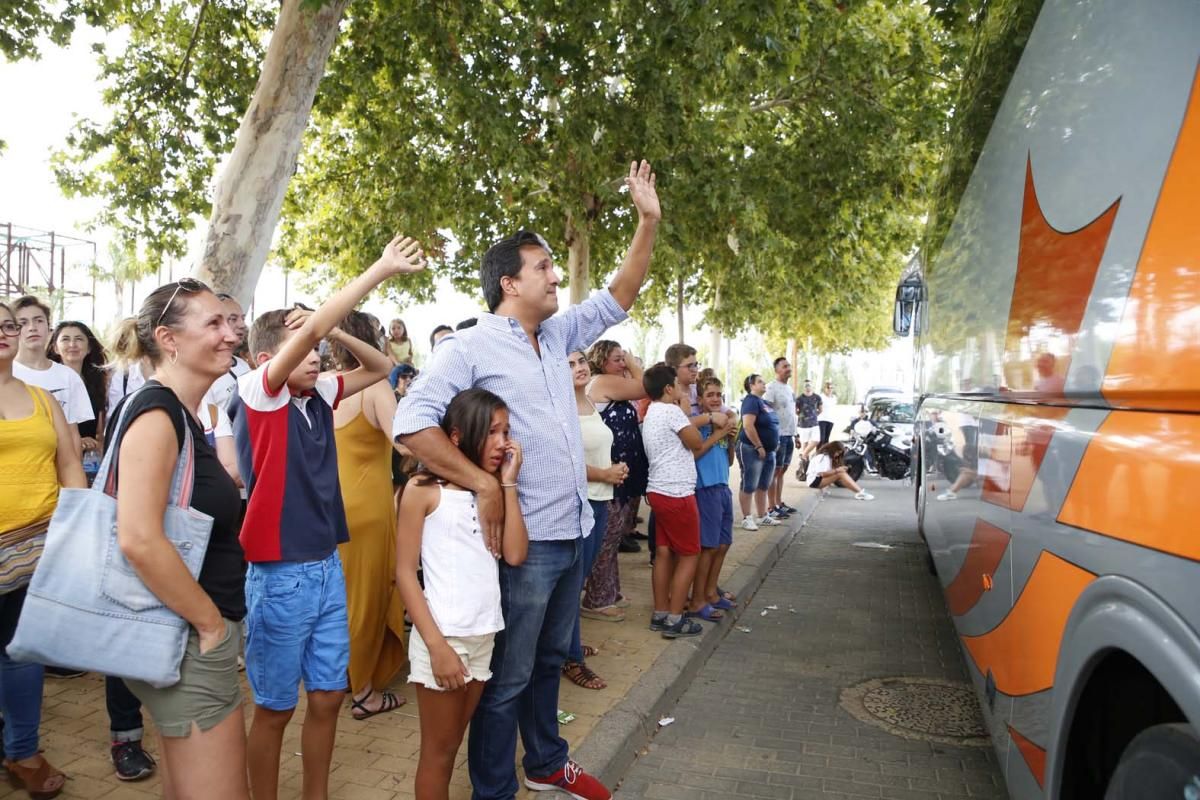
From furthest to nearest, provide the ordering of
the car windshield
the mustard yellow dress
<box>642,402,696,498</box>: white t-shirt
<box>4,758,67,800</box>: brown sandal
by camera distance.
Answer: the car windshield, <box>642,402,696,498</box>: white t-shirt, the mustard yellow dress, <box>4,758,67,800</box>: brown sandal

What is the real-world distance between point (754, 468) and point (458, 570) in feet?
26.5

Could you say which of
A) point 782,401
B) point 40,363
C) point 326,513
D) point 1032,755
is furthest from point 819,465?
point 1032,755

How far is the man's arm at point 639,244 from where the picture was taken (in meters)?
3.55

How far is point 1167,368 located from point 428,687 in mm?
2334

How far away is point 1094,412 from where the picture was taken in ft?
7.06

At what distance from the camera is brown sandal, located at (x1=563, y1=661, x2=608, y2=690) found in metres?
5.00

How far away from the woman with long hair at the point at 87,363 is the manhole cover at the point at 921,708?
4.59 metres

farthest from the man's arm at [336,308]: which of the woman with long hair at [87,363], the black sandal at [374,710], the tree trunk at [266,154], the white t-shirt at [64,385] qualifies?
the tree trunk at [266,154]

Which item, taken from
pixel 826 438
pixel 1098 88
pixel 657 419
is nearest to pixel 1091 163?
pixel 1098 88

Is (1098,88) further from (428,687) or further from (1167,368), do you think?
(428,687)

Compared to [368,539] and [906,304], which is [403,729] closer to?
[368,539]

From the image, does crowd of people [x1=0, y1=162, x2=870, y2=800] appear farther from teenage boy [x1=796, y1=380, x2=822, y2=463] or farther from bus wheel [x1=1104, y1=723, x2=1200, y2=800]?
teenage boy [x1=796, y1=380, x2=822, y2=463]

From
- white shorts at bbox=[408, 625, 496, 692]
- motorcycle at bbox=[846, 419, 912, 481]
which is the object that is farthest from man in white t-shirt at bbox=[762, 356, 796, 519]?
white shorts at bbox=[408, 625, 496, 692]

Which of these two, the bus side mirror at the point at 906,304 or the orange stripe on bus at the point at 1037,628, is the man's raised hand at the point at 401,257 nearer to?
the orange stripe on bus at the point at 1037,628
